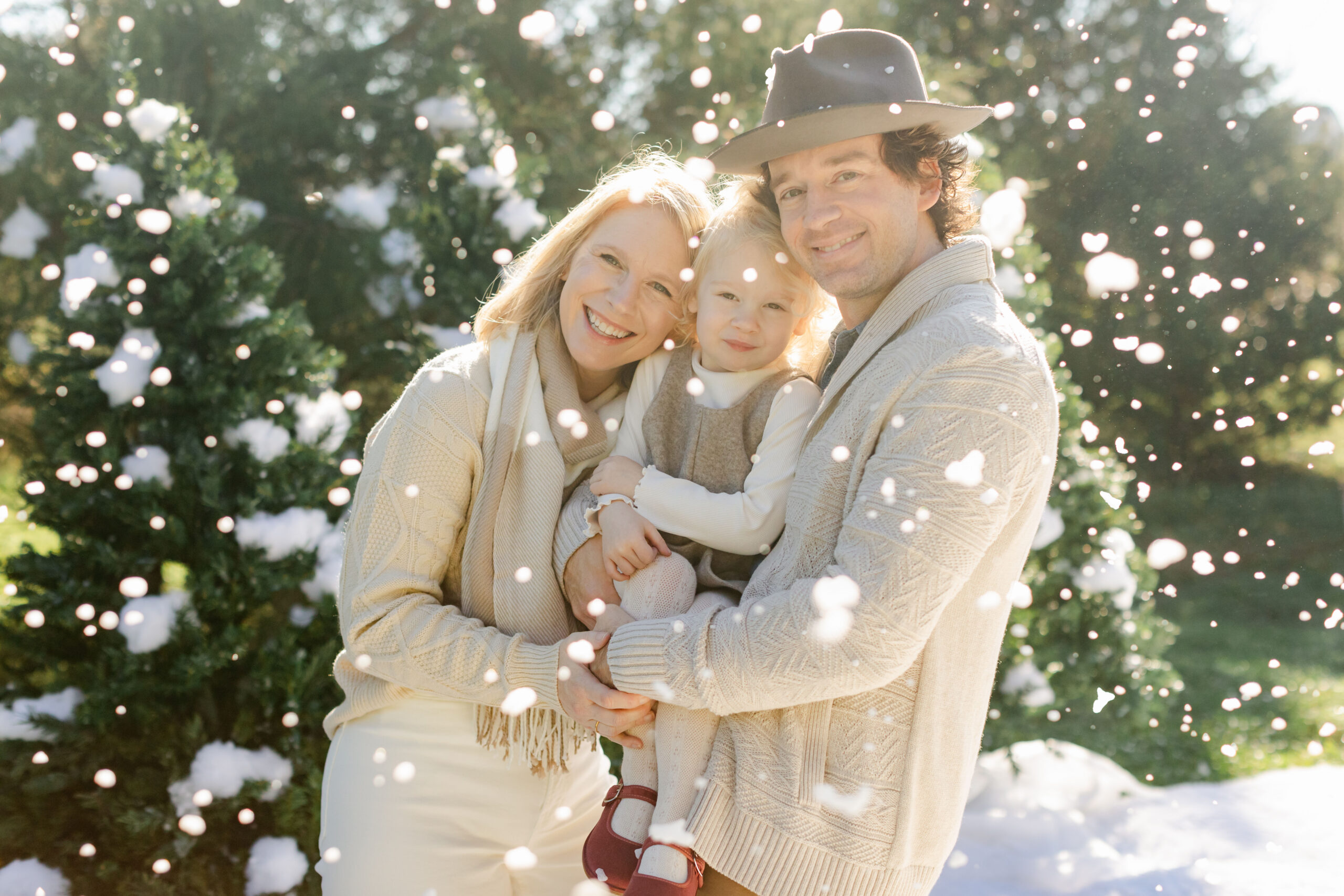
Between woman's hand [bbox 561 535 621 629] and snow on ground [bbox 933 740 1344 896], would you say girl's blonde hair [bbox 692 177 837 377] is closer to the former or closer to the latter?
woman's hand [bbox 561 535 621 629]

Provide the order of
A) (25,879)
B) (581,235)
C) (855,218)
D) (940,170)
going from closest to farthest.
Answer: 1. (855,218)
2. (940,170)
3. (581,235)
4. (25,879)

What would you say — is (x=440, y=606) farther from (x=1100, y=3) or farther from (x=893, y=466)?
(x=1100, y=3)

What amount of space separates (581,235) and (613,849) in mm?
1395

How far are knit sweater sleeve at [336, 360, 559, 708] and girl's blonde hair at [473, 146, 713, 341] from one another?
0.92ft

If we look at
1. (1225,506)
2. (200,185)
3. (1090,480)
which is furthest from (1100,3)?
(200,185)

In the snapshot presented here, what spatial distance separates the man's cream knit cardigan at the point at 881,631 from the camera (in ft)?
5.23

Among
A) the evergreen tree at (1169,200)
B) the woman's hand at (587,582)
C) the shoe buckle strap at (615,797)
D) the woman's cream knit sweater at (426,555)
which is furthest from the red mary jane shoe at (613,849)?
the evergreen tree at (1169,200)

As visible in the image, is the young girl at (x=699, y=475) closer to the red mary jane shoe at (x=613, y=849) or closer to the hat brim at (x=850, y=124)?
the red mary jane shoe at (x=613, y=849)

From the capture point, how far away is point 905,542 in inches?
62.2

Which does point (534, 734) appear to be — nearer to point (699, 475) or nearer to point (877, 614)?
point (699, 475)

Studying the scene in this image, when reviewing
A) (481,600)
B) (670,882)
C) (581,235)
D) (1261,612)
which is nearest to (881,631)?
→ (670,882)

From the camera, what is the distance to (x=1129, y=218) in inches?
355

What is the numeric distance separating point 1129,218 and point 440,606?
28.5ft

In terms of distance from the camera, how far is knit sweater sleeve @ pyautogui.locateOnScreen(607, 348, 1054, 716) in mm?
1584
